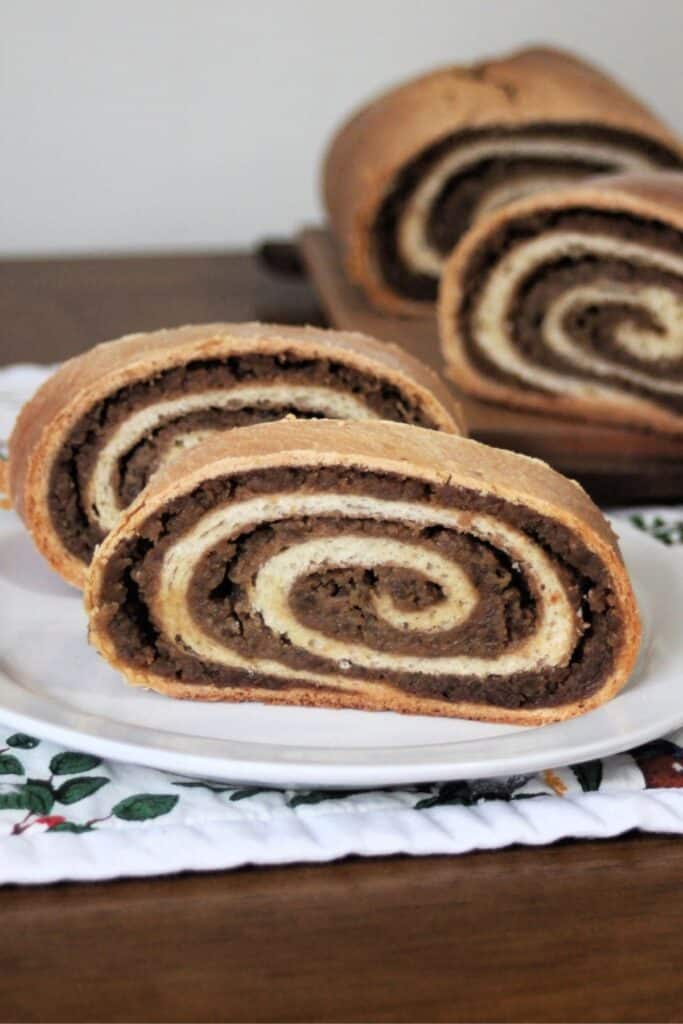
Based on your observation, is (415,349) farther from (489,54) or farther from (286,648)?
(489,54)

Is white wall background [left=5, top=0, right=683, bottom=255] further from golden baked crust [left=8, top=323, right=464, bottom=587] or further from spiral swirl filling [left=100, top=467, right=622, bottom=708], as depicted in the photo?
spiral swirl filling [left=100, top=467, right=622, bottom=708]

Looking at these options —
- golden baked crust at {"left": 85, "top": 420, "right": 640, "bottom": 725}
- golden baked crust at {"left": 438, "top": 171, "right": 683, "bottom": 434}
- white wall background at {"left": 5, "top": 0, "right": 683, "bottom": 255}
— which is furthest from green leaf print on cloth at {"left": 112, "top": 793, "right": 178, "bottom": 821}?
white wall background at {"left": 5, "top": 0, "right": 683, "bottom": 255}

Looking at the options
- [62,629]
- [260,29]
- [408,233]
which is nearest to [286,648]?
[62,629]

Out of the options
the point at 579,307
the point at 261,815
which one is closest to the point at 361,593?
the point at 261,815

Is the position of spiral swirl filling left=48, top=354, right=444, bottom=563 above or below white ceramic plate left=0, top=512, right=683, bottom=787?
above

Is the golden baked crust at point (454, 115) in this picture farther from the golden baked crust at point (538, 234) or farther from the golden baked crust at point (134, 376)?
the golden baked crust at point (134, 376)

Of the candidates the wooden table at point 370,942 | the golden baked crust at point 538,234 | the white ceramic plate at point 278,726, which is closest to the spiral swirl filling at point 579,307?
the golden baked crust at point 538,234
